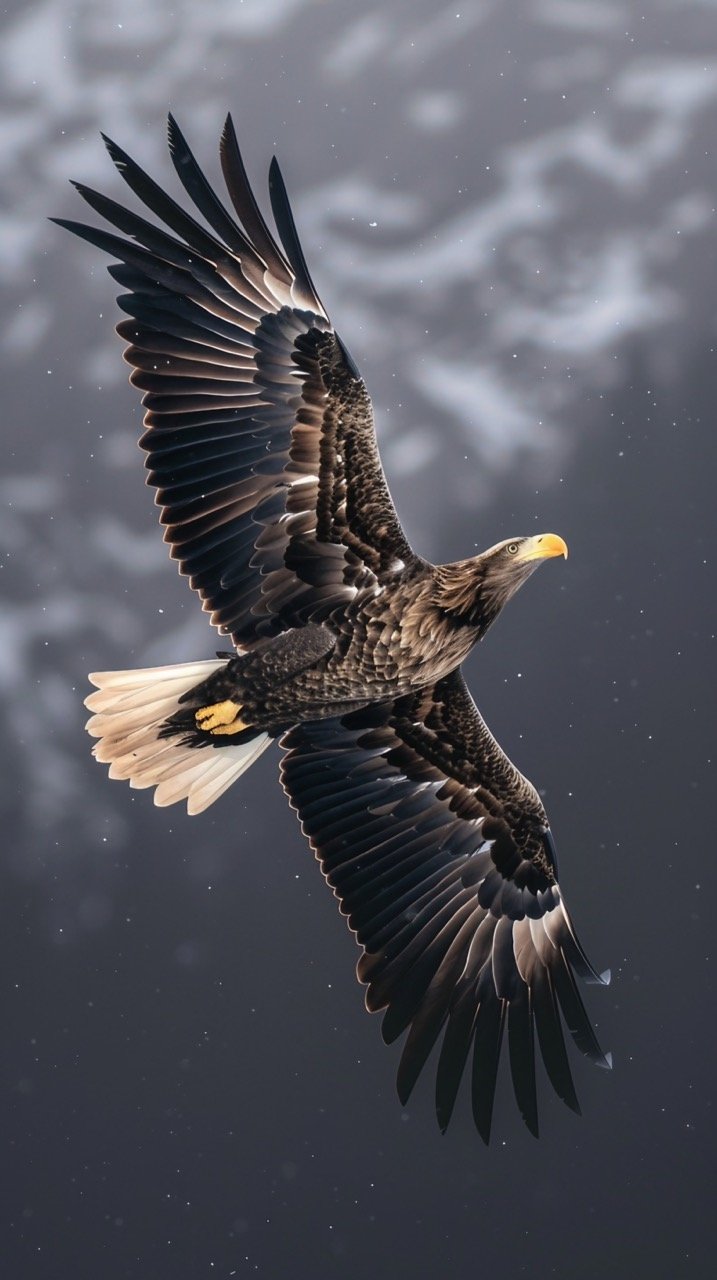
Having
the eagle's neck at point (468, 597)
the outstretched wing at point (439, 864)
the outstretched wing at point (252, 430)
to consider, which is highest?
the outstretched wing at point (252, 430)

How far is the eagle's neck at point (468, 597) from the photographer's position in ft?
16.4

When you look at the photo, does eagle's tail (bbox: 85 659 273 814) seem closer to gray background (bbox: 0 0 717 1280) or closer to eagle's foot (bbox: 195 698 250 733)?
eagle's foot (bbox: 195 698 250 733)

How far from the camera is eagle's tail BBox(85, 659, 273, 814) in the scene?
202 inches

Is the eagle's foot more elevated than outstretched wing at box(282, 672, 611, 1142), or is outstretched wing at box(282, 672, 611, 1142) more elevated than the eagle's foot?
the eagle's foot

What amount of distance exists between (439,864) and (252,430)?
1918 millimetres

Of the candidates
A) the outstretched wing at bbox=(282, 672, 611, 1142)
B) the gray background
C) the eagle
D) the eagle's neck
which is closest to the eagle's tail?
the eagle

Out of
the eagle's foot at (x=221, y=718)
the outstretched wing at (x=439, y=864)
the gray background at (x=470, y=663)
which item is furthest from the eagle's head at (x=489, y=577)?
the gray background at (x=470, y=663)

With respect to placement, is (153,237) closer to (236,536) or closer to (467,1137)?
(236,536)

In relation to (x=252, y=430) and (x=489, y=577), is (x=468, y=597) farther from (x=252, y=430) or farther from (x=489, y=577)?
(x=252, y=430)

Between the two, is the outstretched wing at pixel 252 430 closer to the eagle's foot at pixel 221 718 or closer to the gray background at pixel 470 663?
the eagle's foot at pixel 221 718

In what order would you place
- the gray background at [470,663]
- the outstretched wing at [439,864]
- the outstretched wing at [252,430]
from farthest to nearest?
the gray background at [470,663] < the outstretched wing at [439,864] < the outstretched wing at [252,430]

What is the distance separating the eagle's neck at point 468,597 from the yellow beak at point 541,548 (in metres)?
0.16

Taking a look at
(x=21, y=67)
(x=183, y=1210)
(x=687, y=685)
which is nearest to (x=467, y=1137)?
(x=183, y=1210)

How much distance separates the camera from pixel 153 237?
15.1 ft
